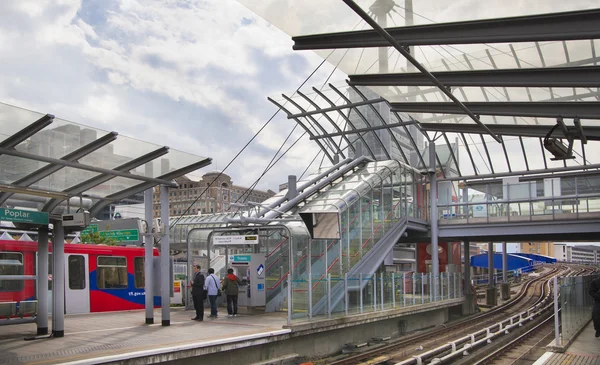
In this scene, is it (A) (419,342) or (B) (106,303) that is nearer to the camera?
(B) (106,303)

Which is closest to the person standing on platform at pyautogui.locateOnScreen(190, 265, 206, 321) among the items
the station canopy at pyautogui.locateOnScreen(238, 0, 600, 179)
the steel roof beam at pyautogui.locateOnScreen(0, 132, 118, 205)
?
the steel roof beam at pyautogui.locateOnScreen(0, 132, 118, 205)

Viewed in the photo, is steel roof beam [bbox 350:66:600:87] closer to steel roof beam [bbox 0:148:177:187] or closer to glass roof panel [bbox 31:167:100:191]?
steel roof beam [bbox 0:148:177:187]

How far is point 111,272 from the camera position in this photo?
20359 mm

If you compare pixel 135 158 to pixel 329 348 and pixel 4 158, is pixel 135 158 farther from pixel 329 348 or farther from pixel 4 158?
pixel 329 348

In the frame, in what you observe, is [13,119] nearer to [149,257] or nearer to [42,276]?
[42,276]

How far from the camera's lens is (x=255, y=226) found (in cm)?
1984

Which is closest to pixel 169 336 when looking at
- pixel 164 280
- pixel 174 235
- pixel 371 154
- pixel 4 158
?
pixel 164 280

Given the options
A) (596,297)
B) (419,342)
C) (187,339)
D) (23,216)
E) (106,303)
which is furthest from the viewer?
(419,342)

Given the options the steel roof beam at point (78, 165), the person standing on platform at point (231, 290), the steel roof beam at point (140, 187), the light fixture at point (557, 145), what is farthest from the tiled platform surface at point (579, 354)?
the steel roof beam at point (78, 165)

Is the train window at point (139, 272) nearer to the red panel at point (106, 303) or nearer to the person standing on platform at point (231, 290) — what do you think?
the red panel at point (106, 303)

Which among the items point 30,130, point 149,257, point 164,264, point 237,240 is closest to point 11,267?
point 149,257

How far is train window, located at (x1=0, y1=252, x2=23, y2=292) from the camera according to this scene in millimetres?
16375

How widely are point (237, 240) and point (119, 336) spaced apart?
248 inches

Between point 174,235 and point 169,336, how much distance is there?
16.1 metres
